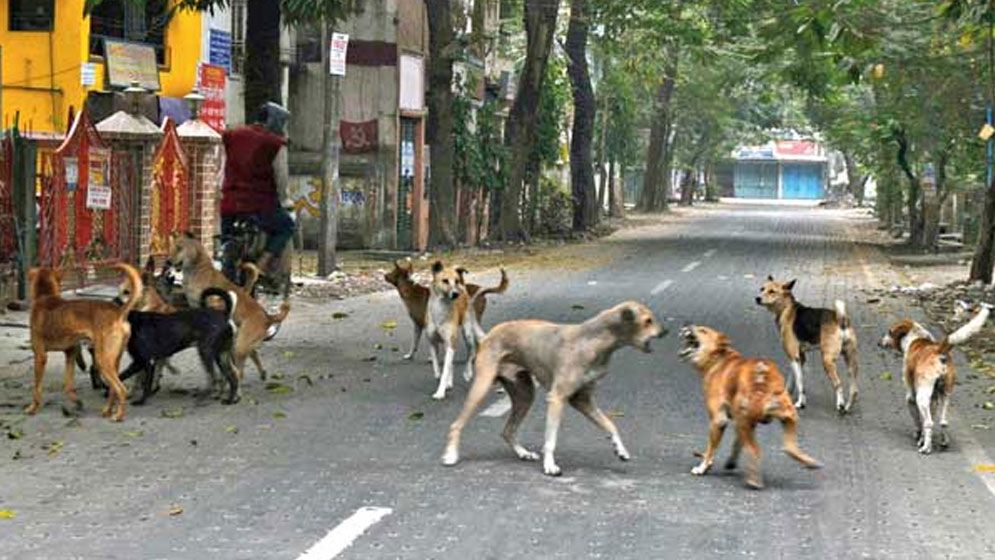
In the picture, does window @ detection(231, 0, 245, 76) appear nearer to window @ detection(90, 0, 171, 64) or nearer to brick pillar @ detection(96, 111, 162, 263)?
window @ detection(90, 0, 171, 64)

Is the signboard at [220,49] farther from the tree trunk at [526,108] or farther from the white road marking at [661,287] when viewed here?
the white road marking at [661,287]

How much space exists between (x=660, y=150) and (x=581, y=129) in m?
19.6

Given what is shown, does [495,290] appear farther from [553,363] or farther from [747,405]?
[747,405]

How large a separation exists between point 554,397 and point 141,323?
11.4 feet

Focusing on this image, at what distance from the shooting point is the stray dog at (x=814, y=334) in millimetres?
11812

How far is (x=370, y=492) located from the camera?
8.59 m

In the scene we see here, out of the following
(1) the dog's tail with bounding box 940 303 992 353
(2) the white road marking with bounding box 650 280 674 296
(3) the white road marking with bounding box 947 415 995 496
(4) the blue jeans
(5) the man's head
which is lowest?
(3) the white road marking with bounding box 947 415 995 496

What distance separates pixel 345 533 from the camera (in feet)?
24.9

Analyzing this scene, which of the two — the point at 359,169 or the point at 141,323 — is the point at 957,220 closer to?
the point at 359,169

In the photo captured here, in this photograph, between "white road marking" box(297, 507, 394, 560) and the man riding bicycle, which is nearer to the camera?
"white road marking" box(297, 507, 394, 560)

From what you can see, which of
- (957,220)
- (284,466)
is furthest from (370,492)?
(957,220)

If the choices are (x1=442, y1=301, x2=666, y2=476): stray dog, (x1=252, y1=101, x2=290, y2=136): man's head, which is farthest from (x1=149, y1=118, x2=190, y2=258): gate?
(x1=442, y1=301, x2=666, y2=476): stray dog

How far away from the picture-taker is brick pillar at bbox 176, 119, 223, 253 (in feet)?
74.3

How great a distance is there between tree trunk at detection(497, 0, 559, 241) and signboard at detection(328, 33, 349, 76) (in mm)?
11525
